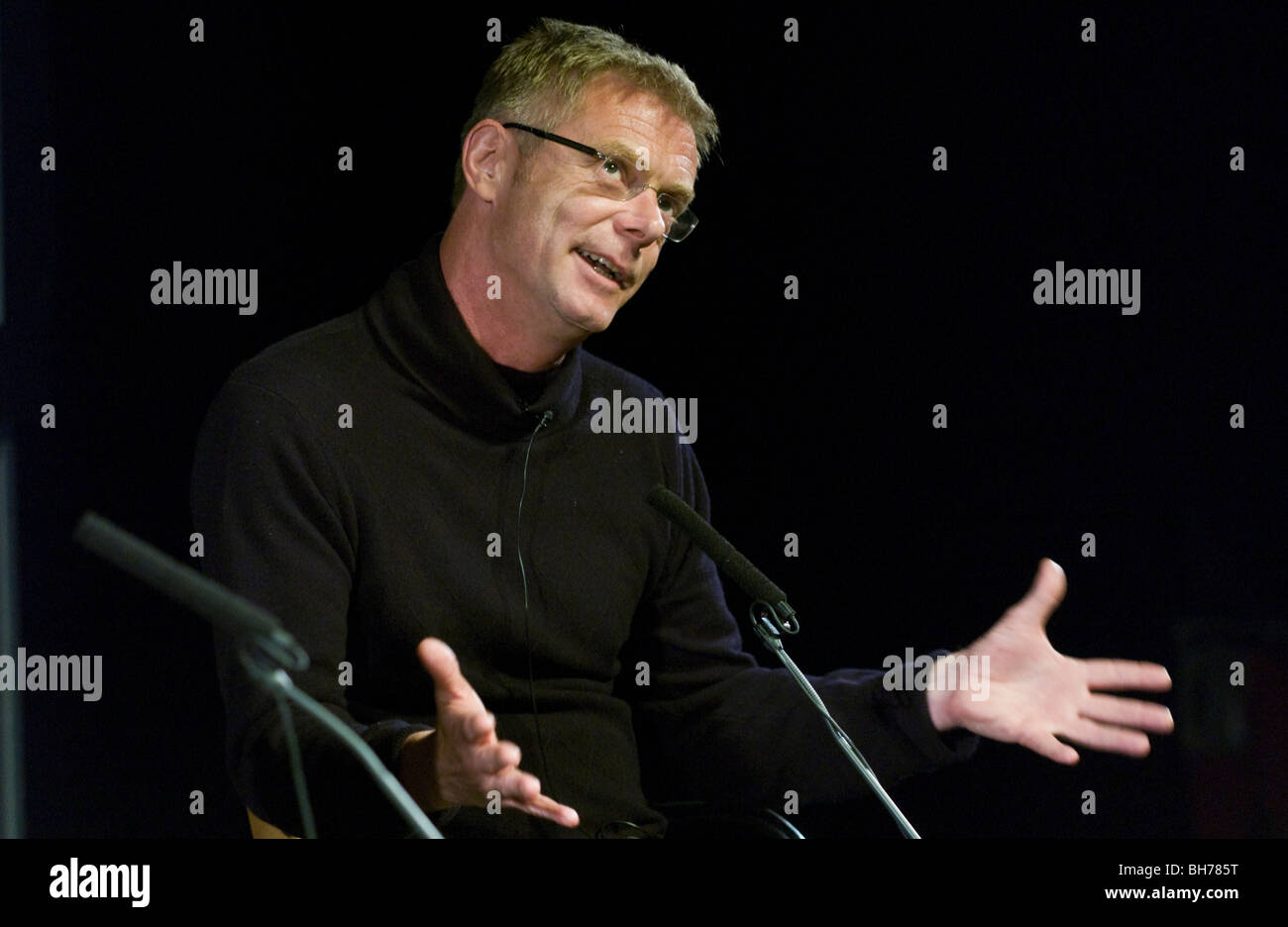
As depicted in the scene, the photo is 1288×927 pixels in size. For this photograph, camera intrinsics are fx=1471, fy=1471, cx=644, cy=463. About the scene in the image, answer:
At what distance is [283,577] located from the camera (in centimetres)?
188

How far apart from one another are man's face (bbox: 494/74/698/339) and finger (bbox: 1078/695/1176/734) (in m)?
0.88

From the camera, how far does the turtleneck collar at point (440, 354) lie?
2098mm

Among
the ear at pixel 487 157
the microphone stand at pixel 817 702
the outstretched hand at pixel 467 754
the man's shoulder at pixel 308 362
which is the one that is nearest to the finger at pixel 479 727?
the outstretched hand at pixel 467 754

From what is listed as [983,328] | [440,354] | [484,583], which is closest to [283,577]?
[484,583]

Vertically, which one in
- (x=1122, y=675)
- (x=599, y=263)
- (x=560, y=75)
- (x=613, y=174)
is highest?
(x=560, y=75)

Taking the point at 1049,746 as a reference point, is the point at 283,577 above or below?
above

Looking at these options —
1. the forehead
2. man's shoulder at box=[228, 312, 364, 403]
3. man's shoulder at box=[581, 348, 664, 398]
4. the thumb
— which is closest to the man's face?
the forehead

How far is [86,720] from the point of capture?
2.01 m

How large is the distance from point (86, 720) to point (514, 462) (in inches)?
27.0

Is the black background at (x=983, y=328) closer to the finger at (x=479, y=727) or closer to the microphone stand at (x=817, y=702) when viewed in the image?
the microphone stand at (x=817, y=702)

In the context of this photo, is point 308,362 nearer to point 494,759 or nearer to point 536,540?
point 536,540

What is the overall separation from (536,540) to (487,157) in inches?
23.7
